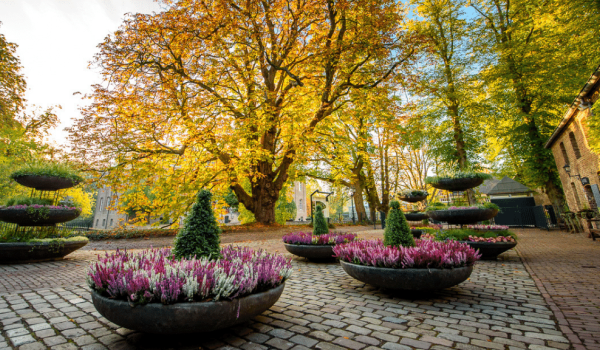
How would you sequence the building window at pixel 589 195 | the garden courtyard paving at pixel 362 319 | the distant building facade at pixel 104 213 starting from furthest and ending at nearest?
the distant building facade at pixel 104 213 → the building window at pixel 589 195 → the garden courtyard paving at pixel 362 319

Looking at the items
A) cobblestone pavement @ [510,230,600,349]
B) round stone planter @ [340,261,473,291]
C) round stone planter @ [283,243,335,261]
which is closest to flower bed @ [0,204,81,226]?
round stone planter @ [283,243,335,261]

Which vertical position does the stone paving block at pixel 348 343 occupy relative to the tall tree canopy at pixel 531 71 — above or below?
below

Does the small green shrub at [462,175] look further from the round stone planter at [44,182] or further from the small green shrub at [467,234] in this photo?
the round stone planter at [44,182]

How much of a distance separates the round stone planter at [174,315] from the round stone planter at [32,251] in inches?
269

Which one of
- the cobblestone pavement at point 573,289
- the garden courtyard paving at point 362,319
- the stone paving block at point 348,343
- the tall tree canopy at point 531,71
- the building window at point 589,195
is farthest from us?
the tall tree canopy at point 531,71

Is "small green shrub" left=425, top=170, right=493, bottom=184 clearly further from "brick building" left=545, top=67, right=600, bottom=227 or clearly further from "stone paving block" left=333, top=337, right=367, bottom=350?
"stone paving block" left=333, top=337, right=367, bottom=350

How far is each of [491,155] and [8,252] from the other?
32873 millimetres

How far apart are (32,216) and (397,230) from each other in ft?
31.8

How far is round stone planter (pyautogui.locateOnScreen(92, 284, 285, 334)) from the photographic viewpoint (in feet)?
7.72

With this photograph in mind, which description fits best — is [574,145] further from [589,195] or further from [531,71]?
[531,71]

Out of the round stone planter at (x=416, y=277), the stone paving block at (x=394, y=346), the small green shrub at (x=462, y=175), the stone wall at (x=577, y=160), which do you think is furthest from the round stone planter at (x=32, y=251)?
the stone wall at (x=577, y=160)

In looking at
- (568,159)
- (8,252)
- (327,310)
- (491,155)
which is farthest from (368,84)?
(491,155)

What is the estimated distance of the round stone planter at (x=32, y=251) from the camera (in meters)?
6.84

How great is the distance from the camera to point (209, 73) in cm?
1234
